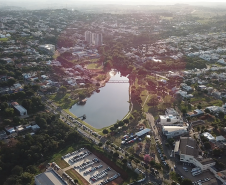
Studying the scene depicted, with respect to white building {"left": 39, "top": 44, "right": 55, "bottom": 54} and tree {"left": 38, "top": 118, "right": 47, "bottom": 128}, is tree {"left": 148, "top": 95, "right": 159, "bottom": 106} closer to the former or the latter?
tree {"left": 38, "top": 118, "right": 47, "bottom": 128}

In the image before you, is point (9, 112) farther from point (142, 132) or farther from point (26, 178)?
point (142, 132)

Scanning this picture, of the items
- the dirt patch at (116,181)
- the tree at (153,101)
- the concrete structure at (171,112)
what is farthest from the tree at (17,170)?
the tree at (153,101)

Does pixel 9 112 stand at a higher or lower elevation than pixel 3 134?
higher

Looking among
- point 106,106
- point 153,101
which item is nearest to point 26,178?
point 106,106

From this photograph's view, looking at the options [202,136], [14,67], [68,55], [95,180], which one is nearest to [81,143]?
[95,180]

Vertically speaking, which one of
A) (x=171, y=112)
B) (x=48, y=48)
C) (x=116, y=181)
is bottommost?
(x=116, y=181)
